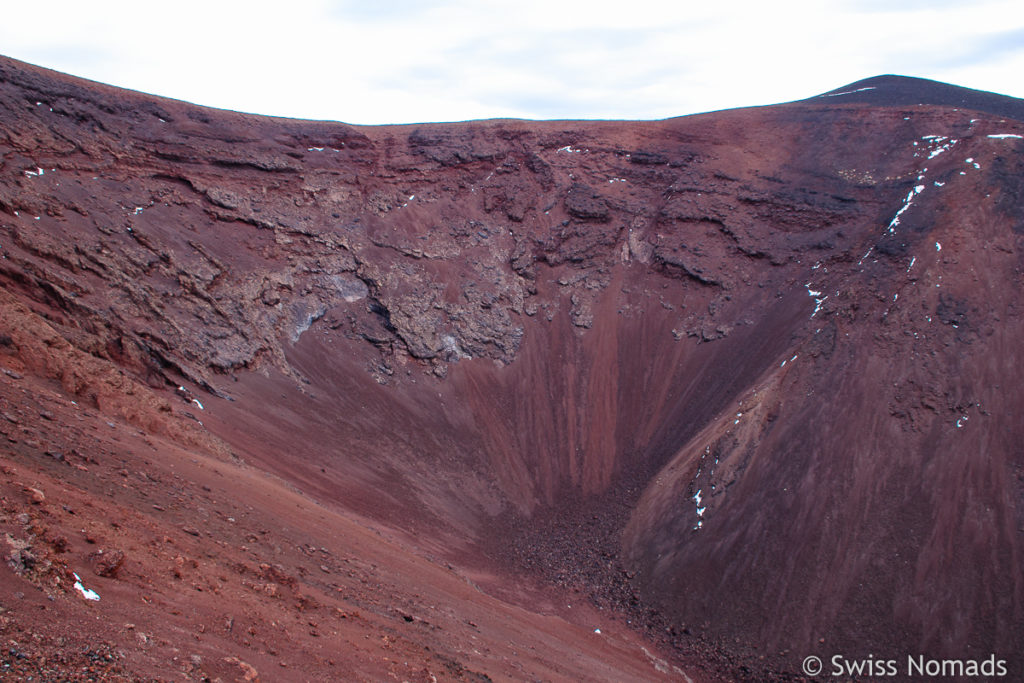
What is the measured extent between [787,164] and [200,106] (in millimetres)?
27361

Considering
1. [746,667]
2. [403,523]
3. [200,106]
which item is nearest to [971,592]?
[746,667]

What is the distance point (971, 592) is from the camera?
1554 cm

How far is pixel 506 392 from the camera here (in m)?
27.5

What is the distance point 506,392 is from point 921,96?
98.4ft

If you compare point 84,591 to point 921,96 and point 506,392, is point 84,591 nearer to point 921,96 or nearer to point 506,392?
point 506,392

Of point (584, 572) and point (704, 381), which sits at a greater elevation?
point (704, 381)

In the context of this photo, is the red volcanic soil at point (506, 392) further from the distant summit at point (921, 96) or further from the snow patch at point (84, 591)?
the distant summit at point (921, 96)

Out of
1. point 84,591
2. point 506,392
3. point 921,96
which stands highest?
point 921,96

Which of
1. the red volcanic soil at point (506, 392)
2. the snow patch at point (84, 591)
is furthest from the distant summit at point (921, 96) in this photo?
the snow patch at point (84, 591)

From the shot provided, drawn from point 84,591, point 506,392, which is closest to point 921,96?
point 506,392

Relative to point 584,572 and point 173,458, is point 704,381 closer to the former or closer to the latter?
point 584,572

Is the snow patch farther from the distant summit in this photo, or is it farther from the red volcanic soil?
the distant summit

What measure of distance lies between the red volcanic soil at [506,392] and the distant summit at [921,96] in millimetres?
458

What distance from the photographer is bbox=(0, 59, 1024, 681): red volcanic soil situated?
9570 millimetres
